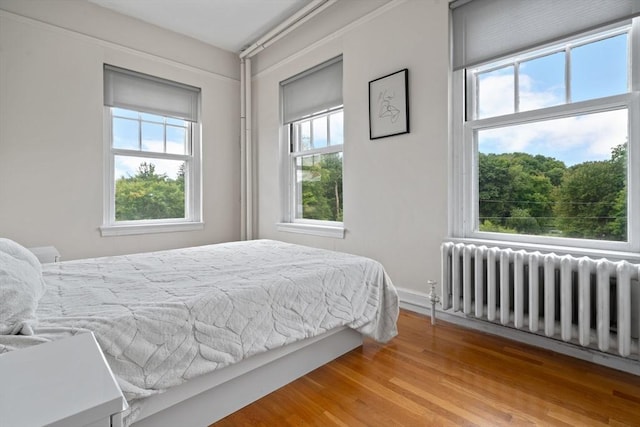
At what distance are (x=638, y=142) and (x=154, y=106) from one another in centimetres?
414

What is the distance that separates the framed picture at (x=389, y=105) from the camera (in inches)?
107

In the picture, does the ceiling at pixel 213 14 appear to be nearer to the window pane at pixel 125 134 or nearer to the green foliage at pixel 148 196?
the window pane at pixel 125 134

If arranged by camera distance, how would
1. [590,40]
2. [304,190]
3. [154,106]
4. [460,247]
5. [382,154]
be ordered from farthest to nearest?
1. [304,190]
2. [154,106]
3. [382,154]
4. [460,247]
5. [590,40]

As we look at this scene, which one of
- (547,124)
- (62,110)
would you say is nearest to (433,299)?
(547,124)

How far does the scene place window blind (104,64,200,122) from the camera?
10.9 feet

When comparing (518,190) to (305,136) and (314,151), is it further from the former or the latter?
(305,136)

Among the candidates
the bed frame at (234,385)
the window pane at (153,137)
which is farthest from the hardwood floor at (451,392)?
the window pane at (153,137)

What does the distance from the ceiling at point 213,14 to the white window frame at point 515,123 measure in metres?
2.03

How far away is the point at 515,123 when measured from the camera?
2.23 m

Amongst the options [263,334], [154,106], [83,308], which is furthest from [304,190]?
[83,308]

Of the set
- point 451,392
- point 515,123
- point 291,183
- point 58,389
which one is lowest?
point 451,392

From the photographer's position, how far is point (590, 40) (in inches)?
75.9

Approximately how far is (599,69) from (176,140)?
12.9 feet

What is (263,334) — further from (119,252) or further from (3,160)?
(3,160)
